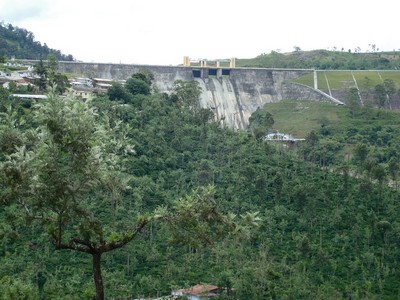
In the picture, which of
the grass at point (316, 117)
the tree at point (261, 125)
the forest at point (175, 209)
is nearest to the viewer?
the forest at point (175, 209)

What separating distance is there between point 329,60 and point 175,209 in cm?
5291

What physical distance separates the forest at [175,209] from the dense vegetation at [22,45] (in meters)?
23.8

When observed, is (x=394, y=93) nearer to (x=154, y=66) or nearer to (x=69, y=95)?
(x=154, y=66)

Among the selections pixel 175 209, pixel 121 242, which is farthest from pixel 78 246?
pixel 175 209

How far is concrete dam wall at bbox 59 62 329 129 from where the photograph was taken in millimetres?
44406

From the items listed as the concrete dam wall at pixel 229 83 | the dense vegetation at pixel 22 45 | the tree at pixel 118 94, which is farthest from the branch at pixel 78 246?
the dense vegetation at pixel 22 45

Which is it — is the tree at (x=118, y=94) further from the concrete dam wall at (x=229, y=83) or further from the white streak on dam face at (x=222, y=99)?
the white streak on dam face at (x=222, y=99)

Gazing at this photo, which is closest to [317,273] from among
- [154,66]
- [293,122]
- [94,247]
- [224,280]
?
[224,280]

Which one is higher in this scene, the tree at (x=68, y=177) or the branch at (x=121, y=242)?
the tree at (x=68, y=177)

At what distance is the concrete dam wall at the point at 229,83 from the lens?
146ft

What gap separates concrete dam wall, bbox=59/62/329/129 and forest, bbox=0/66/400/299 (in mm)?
13412

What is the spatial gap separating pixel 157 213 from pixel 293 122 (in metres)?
33.9

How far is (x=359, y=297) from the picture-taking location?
53.1 ft

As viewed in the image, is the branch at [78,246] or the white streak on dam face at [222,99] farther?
the white streak on dam face at [222,99]
